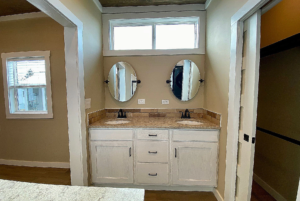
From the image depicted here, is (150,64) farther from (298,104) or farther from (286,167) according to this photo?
(286,167)

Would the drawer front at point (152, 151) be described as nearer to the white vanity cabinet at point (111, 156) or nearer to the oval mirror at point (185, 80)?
the white vanity cabinet at point (111, 156)

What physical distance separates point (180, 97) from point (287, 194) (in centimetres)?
179

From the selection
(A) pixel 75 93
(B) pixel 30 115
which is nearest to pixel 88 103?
(A) pixel 75 93

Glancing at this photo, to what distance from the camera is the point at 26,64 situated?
7.99ft

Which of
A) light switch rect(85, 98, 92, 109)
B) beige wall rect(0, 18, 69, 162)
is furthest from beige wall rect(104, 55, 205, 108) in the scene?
beige wall rect(0, 18, 69, 162)

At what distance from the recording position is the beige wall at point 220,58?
1.50 meters

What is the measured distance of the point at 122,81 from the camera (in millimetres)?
2332

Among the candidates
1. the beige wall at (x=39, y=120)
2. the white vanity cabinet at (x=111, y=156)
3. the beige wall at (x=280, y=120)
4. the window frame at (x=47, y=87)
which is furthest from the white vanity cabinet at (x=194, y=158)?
the window frame at (x=47, y=87)

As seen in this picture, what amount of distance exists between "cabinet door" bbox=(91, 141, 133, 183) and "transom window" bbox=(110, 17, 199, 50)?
1.71 meters

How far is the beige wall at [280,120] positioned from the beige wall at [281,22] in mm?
210

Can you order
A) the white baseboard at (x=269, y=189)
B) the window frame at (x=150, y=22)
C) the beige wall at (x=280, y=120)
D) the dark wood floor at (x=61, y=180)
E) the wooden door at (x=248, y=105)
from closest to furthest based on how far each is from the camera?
the wooden door at (x=248, y=105), the beige wall at (x=280, y=120), the white baseboard at (x=269, y=189), the dark wood floor at (x=61, y=180), the window frame at (x=150, y=22)

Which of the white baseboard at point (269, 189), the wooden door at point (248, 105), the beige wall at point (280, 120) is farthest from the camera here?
the white baseboard at point (269, 189)

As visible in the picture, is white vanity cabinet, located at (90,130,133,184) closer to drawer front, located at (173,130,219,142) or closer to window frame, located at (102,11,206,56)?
drawer front, located at (173,130,219,142)

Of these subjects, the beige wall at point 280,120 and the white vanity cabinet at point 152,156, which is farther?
the white vanity cabinet at point 152,156
